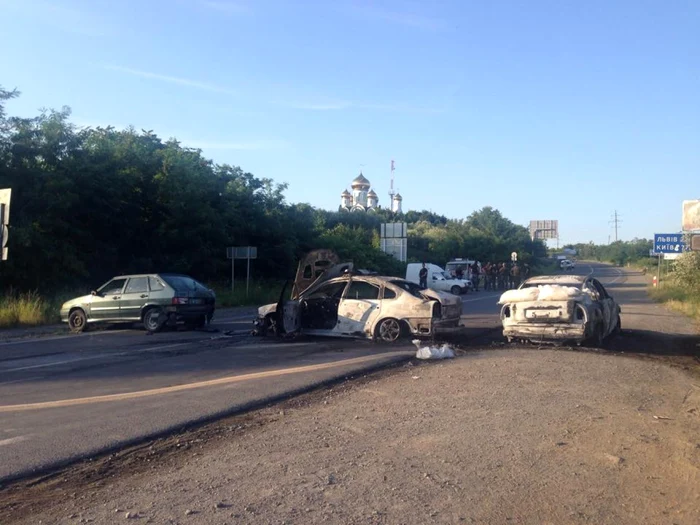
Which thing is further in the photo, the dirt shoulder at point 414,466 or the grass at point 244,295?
the grass at point 244,295

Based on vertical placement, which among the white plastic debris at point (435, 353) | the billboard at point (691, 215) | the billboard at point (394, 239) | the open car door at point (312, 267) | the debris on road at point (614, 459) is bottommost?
the debris on road at point (614, 459)

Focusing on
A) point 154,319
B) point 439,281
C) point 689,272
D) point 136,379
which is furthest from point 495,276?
point 136,379

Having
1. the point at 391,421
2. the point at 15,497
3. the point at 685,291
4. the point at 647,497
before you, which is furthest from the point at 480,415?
the point at 685,291

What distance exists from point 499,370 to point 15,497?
757 centimetres

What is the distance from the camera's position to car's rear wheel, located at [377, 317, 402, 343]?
14.9m

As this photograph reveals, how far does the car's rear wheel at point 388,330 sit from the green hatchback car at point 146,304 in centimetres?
565

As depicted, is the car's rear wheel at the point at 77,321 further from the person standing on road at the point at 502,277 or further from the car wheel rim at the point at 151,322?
the person standing on road at the point at 502,277

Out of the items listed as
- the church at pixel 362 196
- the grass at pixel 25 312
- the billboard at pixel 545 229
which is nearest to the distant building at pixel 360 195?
the church at pixel 362 196

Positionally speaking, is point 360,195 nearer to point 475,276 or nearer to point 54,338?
point 475,276

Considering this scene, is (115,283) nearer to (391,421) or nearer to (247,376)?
(247,376)

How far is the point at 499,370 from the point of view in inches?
441

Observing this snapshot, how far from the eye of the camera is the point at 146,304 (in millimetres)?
18109

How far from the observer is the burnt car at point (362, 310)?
47.9 ft

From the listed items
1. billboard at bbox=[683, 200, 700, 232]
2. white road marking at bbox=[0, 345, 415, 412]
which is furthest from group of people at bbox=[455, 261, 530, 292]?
white road marking at bbox=[0, 345, 415, 412]
